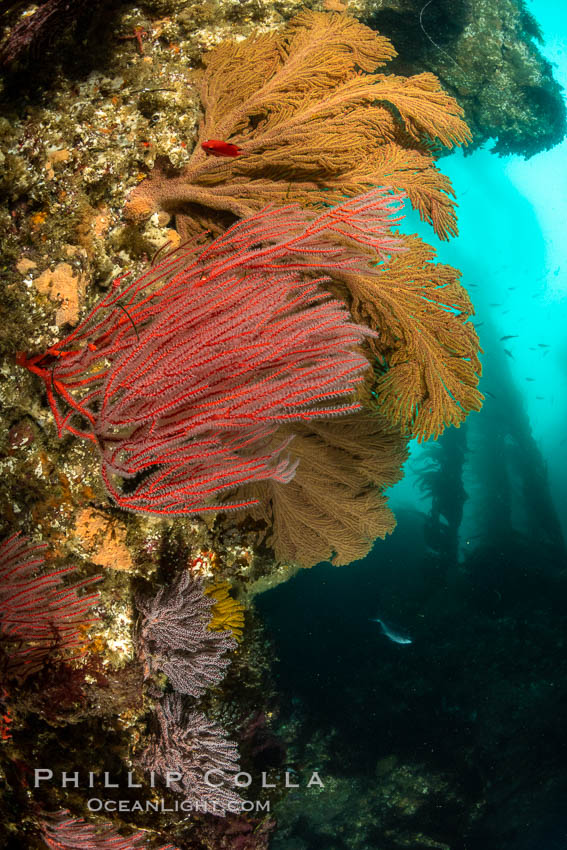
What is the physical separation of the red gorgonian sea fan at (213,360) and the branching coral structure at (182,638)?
1364 mm

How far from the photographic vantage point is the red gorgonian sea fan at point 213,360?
90.5 inches

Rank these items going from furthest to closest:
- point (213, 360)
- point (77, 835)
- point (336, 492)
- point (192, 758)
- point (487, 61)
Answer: point (487, 61) < point (336, 492) < point (192, 758) < point (77, 835) < point (213, 360)

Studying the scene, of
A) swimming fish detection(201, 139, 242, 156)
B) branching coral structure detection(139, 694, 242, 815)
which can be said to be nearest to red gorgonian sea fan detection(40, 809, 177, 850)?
branching coral structure detection(139, 694, 242, 815)

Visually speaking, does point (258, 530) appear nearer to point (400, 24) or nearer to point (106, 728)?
point (106, 728)

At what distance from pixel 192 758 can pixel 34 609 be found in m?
2.05

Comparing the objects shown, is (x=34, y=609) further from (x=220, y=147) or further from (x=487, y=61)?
(x=487, y=61)

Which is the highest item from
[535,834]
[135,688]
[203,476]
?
[203,476]

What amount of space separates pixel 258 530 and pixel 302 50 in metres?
4.25

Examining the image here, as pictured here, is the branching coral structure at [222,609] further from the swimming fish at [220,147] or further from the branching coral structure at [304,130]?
the swimming fish at [220,147]

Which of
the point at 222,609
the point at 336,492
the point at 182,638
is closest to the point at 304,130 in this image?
the point at 336,492

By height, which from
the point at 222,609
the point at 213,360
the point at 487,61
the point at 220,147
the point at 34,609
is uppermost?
the point at 487,61

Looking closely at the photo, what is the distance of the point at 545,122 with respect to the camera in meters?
7.50

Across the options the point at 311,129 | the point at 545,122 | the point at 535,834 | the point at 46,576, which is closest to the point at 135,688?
the point at 46,576

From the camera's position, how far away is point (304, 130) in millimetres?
3217
